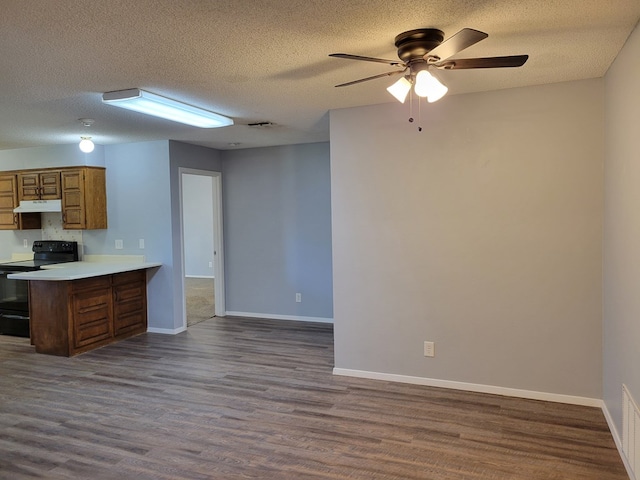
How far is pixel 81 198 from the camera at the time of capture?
18.2 ft

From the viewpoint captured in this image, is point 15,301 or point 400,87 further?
point 15,301

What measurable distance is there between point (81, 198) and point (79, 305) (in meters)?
1.48

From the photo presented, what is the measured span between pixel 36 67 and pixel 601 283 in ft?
12.9

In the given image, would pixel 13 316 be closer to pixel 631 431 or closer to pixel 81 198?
pixel 81 198

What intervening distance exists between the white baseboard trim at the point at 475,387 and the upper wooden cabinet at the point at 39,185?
13.9ft

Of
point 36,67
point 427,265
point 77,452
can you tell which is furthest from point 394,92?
point 77,452

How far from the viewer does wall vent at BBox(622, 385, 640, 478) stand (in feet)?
7.48

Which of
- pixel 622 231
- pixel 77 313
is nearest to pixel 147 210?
pixel 77 313

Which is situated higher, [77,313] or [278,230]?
[278,230]

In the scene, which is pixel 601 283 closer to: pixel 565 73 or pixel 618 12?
pixel 565 73

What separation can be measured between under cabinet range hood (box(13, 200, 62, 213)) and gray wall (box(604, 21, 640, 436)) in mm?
5813

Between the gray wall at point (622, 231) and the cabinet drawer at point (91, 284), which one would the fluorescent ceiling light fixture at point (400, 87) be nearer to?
the gray wall at point (622, 231)

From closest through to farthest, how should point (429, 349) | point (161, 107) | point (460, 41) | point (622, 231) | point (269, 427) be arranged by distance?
point (460, 41) → point (622, 231) → point (269, 427) → point (161, 107) → point (429, 349)

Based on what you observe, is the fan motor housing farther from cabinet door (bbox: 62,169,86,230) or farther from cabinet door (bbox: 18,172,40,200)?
cabinet door (bbox: 18,172,40,200)
